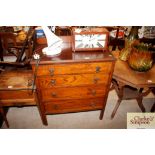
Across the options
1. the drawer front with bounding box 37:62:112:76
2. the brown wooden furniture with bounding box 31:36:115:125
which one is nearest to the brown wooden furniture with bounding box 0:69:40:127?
the brown wooden furniture with bounding box 31:36:115:125

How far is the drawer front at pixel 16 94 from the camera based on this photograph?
79.8 inches

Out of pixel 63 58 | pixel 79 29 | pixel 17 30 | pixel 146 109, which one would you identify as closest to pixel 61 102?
pixel 63 58

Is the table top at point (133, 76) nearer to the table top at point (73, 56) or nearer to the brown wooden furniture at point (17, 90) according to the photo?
the table top at point (73, 56)

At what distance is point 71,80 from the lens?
1.92 metres

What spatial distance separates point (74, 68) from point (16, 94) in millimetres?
903

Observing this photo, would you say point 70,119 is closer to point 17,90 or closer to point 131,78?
point 17,90

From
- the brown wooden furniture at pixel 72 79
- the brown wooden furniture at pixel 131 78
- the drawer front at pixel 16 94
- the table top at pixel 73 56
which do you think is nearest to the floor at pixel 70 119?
the brown wooden furniture at pixel 72 79

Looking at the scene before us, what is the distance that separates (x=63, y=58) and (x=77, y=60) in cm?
17

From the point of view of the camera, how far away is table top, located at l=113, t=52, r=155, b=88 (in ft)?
6.39

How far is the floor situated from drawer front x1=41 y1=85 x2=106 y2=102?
24.0 inches

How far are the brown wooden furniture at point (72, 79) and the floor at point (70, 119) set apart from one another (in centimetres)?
→ 35

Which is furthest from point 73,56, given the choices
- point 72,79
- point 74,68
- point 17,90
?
point 17,90

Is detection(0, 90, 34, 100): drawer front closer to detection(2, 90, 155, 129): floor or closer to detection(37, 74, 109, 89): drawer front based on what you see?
detection(37, 74, 109, 89): drawer front
